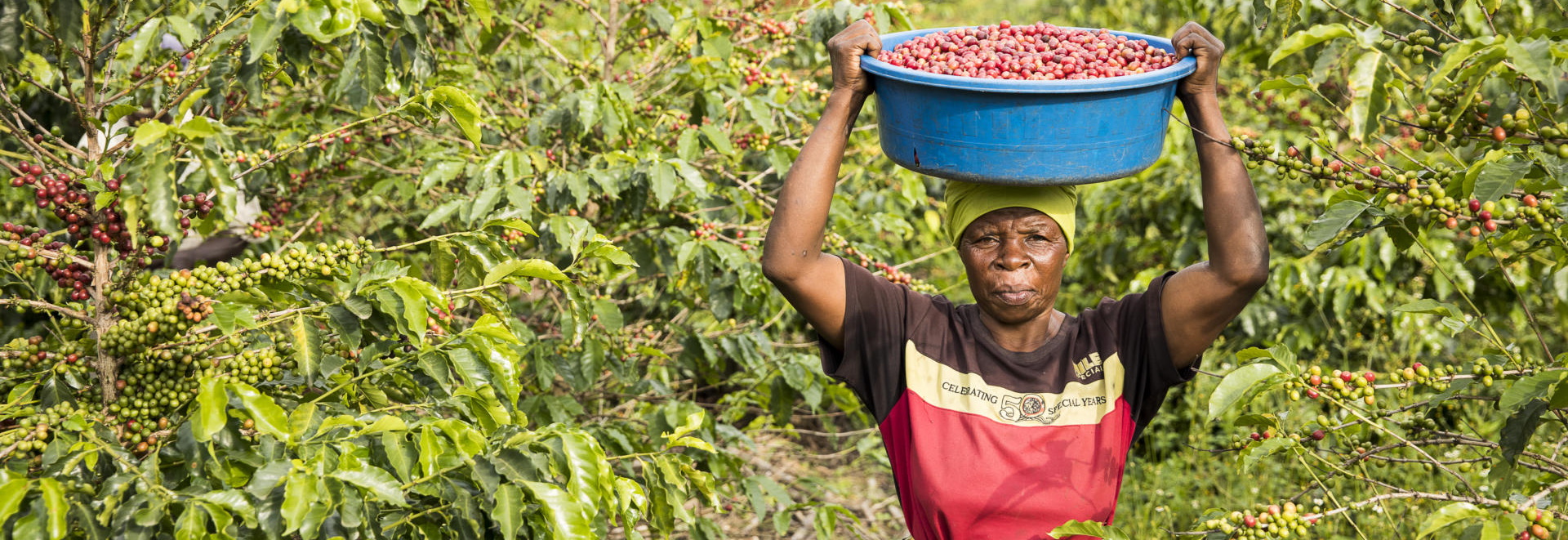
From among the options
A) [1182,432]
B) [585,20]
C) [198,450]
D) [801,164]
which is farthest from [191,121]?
[585,20]

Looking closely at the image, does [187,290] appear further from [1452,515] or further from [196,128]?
[1452,515]

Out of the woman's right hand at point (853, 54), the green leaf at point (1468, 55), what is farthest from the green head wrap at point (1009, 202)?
the green leaf at point (1468, 55)

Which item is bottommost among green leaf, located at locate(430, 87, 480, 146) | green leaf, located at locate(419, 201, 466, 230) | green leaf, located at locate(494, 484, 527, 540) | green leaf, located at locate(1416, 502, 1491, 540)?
green leaf, located at locate(419, 201, 466, 230)

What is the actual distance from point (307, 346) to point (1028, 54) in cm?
132

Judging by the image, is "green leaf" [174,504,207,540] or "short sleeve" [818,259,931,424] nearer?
"green leaf" [174,504,207,540]

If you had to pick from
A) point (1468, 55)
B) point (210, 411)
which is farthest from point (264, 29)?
point (1468, 55)

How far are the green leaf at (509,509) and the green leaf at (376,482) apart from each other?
0.43ft

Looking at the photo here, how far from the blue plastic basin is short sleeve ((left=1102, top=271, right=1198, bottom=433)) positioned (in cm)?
26

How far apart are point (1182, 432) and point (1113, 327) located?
2.98 meters

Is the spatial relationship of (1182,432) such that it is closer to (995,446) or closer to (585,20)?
(995,446)

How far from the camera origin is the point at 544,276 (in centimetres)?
216

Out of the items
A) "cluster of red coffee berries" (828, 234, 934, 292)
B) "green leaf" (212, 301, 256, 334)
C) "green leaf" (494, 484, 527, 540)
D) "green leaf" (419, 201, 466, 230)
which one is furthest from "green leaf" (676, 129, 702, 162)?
"green leaf" (494, 484, 527, 540)

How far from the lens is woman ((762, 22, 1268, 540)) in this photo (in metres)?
2.06

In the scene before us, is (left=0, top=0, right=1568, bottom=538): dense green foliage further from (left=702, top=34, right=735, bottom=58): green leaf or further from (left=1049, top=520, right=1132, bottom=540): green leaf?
(left=1049, top=520, right=1132, bottom=540): green leaf
